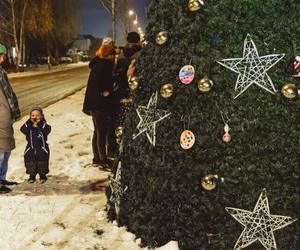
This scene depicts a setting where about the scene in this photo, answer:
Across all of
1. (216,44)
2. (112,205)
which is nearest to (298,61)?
(216,44)

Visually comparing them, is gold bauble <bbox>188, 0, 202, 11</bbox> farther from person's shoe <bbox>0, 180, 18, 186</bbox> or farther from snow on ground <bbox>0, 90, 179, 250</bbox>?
person's shoe <bbox>0, 180, 18, 186</bbox>

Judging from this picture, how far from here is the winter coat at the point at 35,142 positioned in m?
5.81

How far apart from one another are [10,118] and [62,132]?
397cm

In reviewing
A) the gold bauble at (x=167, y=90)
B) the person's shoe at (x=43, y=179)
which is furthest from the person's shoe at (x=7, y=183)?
the gold bauble at (x=167, y=90)

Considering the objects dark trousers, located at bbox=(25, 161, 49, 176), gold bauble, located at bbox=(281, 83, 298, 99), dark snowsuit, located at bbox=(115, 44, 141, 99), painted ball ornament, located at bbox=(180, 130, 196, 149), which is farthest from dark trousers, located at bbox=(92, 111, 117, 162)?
gold bauble, located at bbox=(281, 83, 298, 99)

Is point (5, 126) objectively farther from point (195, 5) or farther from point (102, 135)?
point (195, 5)

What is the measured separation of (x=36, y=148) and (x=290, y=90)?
3.65m

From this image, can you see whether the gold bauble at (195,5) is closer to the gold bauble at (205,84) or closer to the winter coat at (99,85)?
the gold bauble at (205,84)

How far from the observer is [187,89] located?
365 centimetres

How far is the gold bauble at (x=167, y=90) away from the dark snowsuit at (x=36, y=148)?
2.64 m

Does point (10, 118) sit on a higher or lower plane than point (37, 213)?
higher

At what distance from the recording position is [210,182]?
3.57 m

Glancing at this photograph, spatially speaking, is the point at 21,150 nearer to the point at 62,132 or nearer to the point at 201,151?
the point at 62,132

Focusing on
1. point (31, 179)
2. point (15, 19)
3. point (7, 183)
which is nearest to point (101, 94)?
point (31, 179)
